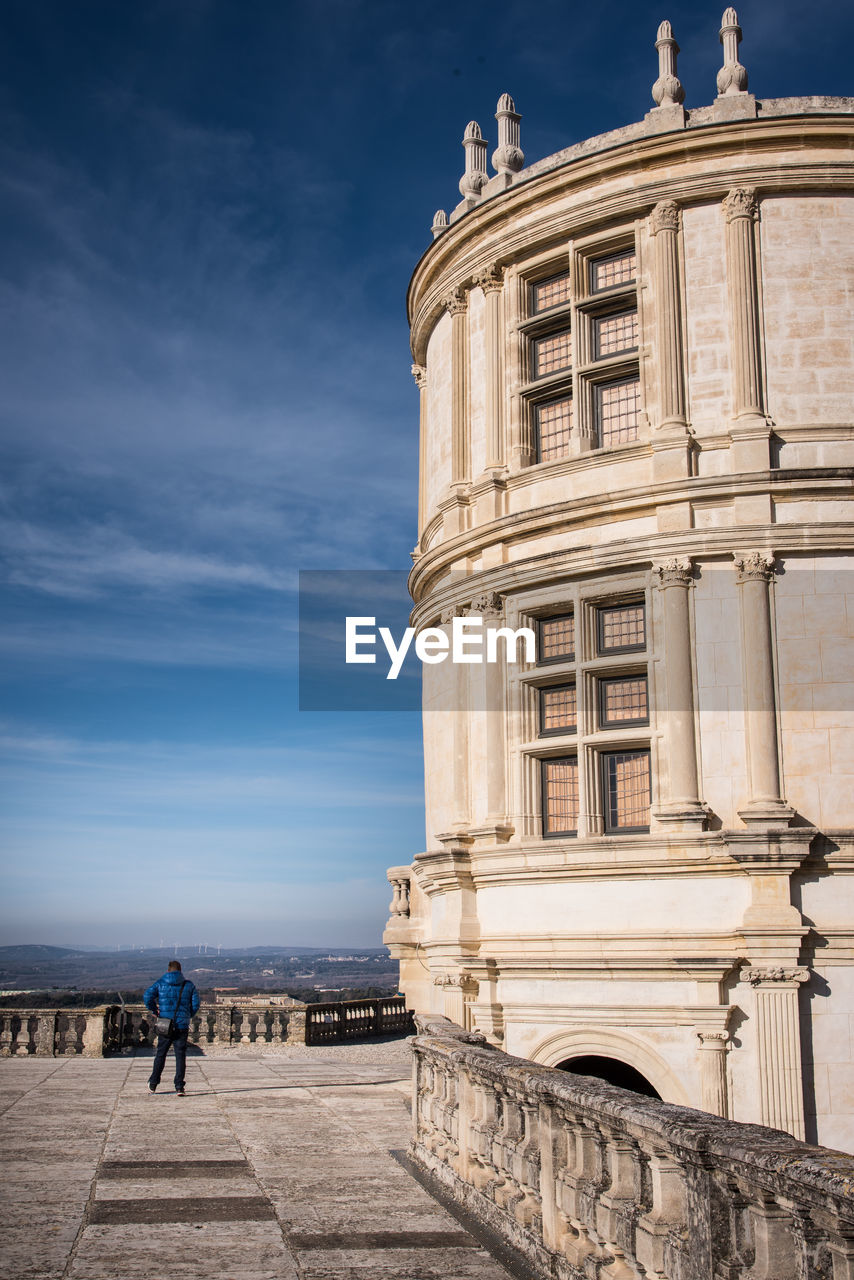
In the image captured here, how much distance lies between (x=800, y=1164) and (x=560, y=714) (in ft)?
40.5

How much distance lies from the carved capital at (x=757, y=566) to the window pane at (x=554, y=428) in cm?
336

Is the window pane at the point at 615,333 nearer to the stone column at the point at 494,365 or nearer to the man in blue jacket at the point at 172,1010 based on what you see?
the stone column at the point at 494,365

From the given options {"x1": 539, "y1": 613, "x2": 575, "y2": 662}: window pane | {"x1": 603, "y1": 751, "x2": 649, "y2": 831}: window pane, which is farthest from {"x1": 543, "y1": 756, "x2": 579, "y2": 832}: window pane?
{"x1": 539, "y1": 613, "x2": 575, "y2": 662}: window pane

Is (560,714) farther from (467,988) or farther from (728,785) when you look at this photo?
(467,988)

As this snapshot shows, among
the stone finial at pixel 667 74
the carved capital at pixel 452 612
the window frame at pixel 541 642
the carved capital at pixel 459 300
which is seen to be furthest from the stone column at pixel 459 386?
the stone finial at pixel 667 74

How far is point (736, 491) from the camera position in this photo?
1509 centimetres

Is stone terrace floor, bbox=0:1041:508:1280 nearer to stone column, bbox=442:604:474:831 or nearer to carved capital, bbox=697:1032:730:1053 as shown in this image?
carved capital, bbox=697:1032:730:1053

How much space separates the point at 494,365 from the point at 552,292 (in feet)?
4.33

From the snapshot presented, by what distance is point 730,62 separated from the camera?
16703mm

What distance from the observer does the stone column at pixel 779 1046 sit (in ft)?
44.4

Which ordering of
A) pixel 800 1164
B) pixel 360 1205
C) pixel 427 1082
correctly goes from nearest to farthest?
pixel 800 1164, pixel 360 1205, pixel 427 1082

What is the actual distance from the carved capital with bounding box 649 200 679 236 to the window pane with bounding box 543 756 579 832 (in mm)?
6990

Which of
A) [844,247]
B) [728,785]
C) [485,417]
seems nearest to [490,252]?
[485,417]

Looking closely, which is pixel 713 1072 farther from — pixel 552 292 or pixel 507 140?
pixel 507 140
